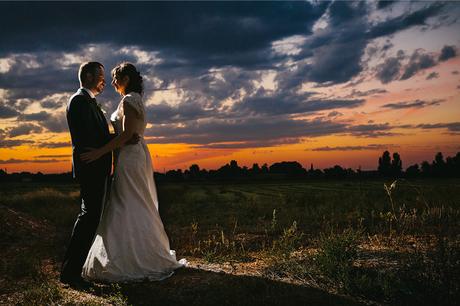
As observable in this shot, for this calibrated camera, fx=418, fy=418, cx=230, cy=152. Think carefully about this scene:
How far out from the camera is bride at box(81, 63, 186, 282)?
18.6 feet

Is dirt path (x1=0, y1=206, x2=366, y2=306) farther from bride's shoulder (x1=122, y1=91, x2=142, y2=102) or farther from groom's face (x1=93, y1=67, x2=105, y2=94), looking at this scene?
groom's face (x1=93, y1=67, x2=105, y2=94)

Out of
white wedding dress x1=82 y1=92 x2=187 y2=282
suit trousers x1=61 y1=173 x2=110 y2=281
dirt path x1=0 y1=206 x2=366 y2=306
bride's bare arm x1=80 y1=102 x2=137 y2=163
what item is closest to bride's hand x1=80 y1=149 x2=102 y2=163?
bride's bare arm x1=80 y1=102 x2=137 y2=163

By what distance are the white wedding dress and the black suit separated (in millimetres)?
127

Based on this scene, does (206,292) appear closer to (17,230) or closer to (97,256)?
(97,256)

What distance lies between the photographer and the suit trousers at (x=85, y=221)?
18.5 feet

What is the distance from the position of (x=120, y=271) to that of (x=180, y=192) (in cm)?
2353

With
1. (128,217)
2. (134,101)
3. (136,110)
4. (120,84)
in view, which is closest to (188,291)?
(128,217)

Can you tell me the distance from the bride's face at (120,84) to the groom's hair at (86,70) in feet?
0.89

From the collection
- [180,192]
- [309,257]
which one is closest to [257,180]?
[180,192]

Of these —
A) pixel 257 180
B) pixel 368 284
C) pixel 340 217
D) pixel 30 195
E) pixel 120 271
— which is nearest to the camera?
pixel 368 284

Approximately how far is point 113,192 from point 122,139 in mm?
788

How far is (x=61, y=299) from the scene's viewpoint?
5305 mm

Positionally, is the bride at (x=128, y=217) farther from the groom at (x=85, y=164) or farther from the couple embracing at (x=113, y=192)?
the groom at (x=85, y=164)

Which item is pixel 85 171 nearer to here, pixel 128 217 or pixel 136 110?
pixel 128 217
